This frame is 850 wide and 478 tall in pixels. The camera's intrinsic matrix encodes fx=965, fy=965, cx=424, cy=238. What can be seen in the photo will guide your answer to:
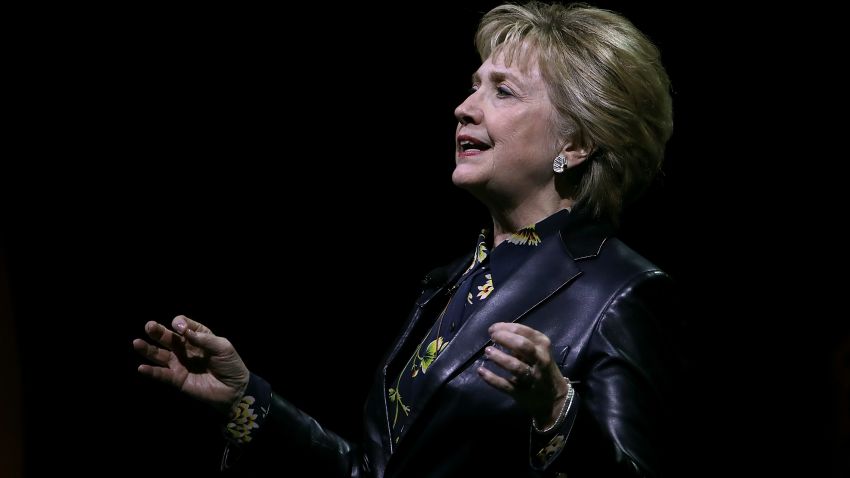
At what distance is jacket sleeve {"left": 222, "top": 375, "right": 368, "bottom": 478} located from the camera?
5.50 ft

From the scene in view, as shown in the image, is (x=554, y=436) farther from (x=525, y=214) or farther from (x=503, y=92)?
(x=503, y=92)

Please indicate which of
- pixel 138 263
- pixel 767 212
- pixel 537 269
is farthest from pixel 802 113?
pixel 138 263

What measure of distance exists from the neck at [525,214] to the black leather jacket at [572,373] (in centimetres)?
7

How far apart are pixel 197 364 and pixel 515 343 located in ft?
2.32

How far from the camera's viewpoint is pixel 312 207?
8.45 feet

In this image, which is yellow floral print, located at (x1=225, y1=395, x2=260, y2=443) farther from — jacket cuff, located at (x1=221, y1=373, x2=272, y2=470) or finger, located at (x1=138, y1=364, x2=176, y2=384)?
finger, located at (x1=138, y1=364, x2=176, y2=384)

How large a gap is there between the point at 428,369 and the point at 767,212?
1194 millimetres

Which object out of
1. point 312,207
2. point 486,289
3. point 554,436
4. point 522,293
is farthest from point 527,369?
point 312,207

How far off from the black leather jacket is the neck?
7 cm

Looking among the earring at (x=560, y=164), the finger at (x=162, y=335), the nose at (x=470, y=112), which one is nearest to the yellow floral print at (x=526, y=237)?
the earring at (x=560, y=164)

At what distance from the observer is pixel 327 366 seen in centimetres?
253

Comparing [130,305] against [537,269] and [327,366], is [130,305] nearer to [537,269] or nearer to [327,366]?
[327,366]

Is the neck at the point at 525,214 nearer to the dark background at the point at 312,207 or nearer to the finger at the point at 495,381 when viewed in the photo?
the finger at the point at 495,381

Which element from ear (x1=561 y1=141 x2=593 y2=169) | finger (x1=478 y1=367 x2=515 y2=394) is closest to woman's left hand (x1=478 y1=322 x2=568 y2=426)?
finger (x1=478 y1=367 x2=515 y2=394)
